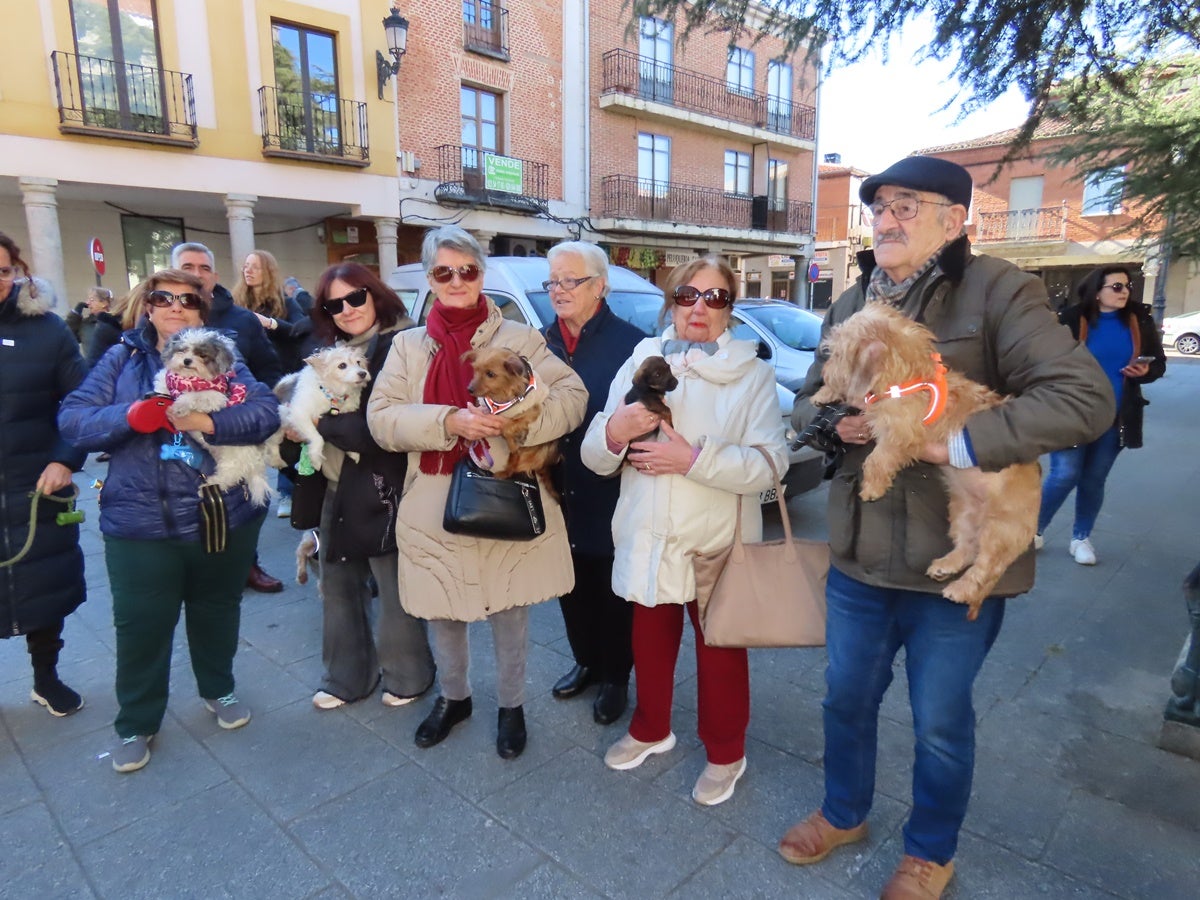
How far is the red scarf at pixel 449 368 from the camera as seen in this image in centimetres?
285

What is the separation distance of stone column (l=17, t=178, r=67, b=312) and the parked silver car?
27.5 ft

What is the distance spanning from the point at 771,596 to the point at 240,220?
15309 millimetres

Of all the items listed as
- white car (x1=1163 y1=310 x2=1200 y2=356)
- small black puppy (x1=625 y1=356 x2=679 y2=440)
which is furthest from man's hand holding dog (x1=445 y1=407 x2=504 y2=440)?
white car (x1=1163 y1=310 x2=1200 y2=356)

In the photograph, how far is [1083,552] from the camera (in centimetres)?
518

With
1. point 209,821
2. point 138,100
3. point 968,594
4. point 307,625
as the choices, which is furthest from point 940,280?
point 138,100

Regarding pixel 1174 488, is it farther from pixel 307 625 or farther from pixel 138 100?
pixel 138 100

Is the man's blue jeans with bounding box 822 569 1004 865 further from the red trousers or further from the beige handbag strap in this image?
the red trousers

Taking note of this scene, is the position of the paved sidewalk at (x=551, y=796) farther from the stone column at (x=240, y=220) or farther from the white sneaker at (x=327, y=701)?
the stone column at (x=240, y=220)

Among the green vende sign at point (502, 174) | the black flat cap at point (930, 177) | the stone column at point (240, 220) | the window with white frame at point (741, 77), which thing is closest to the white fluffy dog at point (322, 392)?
the black flat cap at point (930, 177)

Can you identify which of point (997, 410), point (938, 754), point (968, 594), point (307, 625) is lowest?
point (307, 625)

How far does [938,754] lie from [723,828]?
2.87ft

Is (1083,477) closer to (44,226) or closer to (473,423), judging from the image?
(473,423)

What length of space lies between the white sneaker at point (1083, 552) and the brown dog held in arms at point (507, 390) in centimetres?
451

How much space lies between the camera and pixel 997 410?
1853 millimetres
